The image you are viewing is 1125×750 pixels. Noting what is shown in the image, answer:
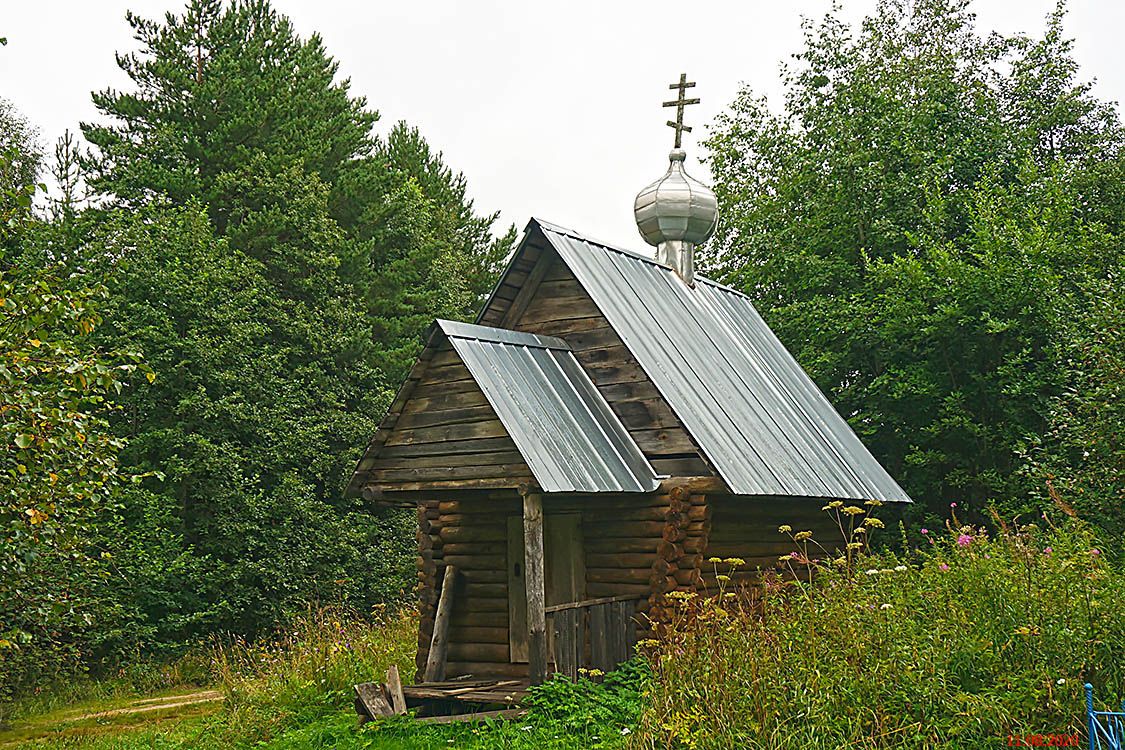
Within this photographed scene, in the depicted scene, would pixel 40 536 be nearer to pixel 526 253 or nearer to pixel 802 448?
pixel 526 253

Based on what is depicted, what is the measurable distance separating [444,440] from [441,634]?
96.4 inches

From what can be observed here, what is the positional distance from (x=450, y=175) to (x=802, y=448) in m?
27.7

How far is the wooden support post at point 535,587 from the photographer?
34.8ft

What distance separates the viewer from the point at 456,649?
523 inches

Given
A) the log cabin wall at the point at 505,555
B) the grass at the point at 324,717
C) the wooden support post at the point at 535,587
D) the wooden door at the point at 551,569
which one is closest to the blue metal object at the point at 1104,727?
the grass at the point at 324,717

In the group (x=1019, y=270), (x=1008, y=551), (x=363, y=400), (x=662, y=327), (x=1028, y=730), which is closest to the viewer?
(x=1028, y=730)

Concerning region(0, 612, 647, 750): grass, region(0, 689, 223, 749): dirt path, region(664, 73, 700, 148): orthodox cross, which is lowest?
region(0, 689, 223, 749): dirt path

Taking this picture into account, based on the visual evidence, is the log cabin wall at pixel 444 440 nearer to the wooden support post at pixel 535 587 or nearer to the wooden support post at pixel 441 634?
the wooden support post at pixel 535 587

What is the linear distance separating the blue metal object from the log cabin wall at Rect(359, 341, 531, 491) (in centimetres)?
541

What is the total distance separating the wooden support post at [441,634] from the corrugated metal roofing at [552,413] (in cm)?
242

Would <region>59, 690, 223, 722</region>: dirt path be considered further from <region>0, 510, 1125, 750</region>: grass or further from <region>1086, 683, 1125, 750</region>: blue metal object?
<region>1086, 683, 1125, 750</region>: blue metal object

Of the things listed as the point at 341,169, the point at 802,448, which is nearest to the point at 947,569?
the point at 802,448

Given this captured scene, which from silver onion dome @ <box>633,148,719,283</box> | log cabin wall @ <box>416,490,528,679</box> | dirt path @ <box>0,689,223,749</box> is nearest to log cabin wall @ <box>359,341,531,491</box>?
log cabin wall @ <box>416,490,528,679</box>

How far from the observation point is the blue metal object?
6.50 metres
